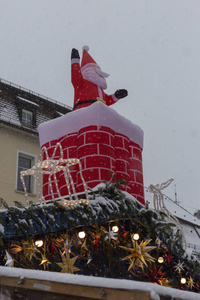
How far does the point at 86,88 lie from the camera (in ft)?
27.8

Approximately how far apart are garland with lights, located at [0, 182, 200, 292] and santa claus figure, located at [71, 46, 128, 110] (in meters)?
2.71

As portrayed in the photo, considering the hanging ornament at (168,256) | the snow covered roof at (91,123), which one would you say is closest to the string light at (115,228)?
the hanging ornament at (168,256)

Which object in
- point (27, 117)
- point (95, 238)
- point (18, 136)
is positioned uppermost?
point (27, 117)

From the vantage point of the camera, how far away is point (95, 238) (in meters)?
6.00

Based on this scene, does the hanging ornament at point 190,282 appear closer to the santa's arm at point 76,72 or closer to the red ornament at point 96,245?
the red ornament at point 96,245

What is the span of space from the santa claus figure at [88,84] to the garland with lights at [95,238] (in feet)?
8.88

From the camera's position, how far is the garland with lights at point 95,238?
536 centimetres

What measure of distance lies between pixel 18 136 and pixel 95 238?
9446mm

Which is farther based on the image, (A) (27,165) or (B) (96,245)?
(A) (27,165)

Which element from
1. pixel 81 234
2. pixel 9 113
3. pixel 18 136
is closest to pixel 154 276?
pixel 81 234

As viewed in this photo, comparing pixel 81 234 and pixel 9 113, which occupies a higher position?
pixel 9 113

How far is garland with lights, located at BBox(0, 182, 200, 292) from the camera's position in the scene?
5363mm

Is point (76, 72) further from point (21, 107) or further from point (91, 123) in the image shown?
point (21, 107)

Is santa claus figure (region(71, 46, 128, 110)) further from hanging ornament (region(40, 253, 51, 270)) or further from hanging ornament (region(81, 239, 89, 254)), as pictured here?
hanging ornament (region(40, 253, 51, 270))
